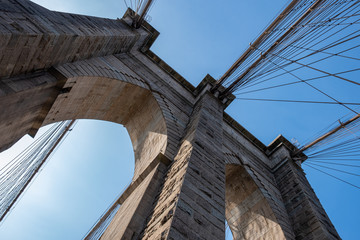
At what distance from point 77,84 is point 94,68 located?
591mm

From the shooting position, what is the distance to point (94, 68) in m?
6.25

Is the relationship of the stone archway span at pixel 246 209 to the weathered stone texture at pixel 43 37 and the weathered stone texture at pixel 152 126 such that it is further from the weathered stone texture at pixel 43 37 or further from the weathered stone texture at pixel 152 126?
the weathered stone texture at pixel 43 37

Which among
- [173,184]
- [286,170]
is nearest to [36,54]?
[173,184]

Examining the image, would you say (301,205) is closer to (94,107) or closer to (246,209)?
(246,209)

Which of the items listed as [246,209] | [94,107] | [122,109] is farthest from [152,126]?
[246,209]

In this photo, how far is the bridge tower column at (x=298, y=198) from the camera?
7.01 meters

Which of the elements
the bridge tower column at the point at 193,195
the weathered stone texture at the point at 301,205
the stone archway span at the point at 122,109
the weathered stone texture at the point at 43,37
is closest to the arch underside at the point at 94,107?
the stone archway span at the point at 122,109

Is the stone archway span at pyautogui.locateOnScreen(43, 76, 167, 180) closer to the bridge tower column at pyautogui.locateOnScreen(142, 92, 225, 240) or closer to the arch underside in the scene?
the arch underside

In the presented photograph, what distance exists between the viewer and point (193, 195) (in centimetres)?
421

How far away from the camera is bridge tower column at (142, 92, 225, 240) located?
3582 mm

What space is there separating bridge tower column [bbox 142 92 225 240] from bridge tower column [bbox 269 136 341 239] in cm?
318

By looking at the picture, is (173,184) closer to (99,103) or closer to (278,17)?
(99,103)

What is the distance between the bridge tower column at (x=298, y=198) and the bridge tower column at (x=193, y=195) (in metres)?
3.18

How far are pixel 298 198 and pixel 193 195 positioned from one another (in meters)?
5.19
